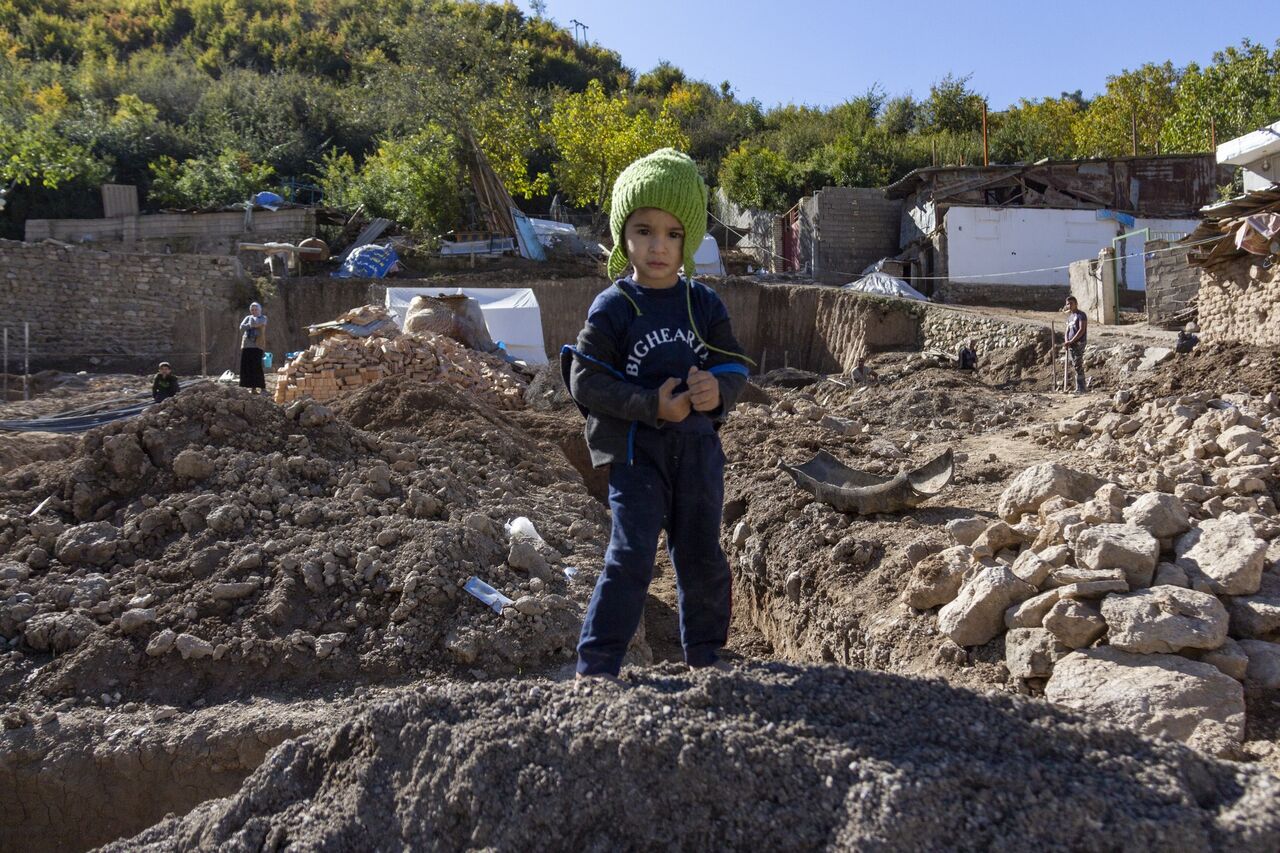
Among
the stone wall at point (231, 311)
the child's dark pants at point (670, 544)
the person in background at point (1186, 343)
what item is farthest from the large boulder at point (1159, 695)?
the stone wall at point (231, 311)

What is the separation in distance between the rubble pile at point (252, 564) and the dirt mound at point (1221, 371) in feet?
20.6

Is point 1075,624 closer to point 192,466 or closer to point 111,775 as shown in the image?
point 111,775

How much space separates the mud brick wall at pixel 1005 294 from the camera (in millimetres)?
21219

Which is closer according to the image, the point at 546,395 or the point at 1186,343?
the point at 1186,343

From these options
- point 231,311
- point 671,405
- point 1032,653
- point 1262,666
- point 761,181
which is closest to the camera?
point 671,405

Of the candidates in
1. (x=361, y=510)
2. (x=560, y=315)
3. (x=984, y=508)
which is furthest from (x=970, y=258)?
(x=361, y=510)

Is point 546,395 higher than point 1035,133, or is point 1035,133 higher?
point 1035,133

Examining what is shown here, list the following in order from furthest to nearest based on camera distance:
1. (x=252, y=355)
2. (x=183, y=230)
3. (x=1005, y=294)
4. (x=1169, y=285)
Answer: (x=183, y=230) → (x=1005, y=294) → (x=1169, y=285) → (x=252, y=355)

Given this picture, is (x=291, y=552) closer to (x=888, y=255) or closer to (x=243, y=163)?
(x=888, y=255)

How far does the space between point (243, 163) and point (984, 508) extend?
94.1 feet

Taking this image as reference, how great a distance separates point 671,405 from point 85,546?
11.7ft

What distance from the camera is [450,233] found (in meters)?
25.3

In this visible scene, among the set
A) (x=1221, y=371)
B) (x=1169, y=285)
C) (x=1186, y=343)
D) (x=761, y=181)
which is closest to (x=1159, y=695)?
(x=1221, y=371)

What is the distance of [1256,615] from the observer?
2803 mm
